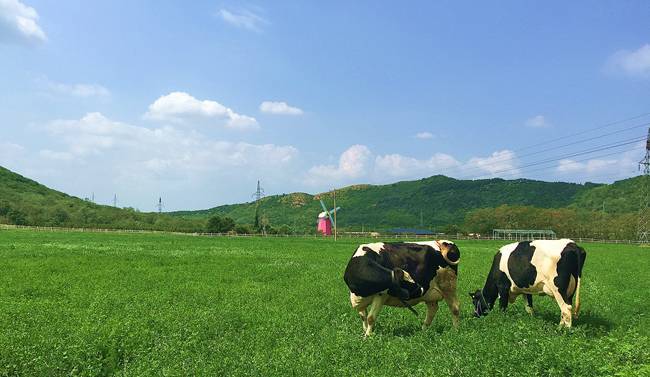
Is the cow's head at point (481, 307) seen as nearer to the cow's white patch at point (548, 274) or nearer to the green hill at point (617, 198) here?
the cow's white patch at point (548, 274)

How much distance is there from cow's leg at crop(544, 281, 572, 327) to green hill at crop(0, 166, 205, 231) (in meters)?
113

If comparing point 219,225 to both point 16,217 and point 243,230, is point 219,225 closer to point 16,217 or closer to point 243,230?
point 243,230

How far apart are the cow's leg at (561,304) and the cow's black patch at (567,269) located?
8cm

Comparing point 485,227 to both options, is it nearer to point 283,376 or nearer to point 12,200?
point 283,376

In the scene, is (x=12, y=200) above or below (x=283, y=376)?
above

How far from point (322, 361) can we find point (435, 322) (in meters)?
5.11

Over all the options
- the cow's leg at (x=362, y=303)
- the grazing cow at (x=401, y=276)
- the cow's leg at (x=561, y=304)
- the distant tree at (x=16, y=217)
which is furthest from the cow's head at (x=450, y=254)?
the distant tree at (x=16, y=217)

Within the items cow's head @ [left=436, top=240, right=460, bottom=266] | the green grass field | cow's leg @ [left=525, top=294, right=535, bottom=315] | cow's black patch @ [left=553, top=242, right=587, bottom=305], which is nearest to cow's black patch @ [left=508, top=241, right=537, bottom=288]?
cow's black patch @ [left=553, top=242, right=587, bottom=305]

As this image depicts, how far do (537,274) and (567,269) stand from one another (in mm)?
772

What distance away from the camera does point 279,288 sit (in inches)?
779

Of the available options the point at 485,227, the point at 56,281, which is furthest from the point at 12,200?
the point at 56,281

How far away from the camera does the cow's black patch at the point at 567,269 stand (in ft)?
40.5

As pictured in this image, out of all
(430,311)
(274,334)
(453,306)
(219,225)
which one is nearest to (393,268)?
(430,311)

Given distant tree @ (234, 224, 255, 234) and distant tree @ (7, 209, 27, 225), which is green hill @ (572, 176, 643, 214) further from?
distant tree @ (7, 209, 27, 225)
